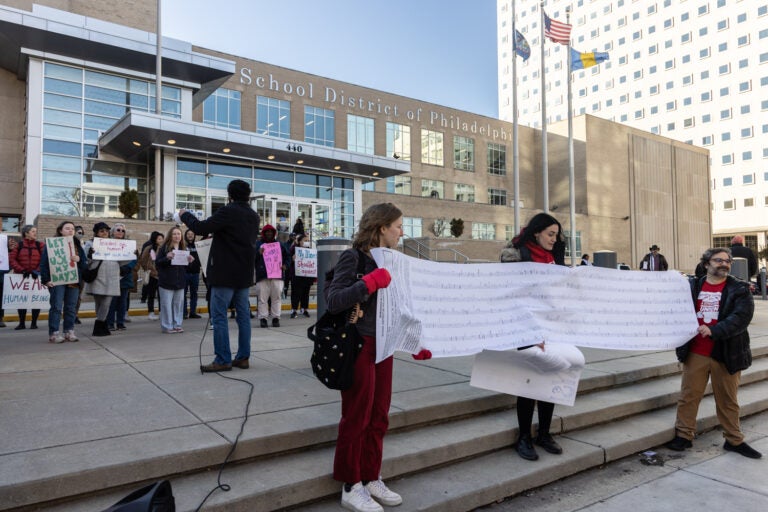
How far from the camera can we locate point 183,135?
65.4 ft

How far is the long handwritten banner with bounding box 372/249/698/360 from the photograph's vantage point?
11.5 ft

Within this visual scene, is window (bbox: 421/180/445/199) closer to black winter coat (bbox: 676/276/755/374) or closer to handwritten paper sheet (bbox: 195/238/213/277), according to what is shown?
handwritten paper sheet (bbox: 195/238/213/277)

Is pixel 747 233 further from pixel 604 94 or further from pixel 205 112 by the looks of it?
pixel 205 112

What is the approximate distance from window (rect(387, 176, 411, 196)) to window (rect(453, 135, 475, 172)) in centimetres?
584

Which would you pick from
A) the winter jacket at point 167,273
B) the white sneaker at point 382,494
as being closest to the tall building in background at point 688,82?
the winter jacket at point 167,273

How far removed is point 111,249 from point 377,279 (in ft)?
24.3

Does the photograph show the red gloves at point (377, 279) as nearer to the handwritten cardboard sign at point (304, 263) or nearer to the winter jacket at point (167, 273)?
the winter jacket at point (167, 273)

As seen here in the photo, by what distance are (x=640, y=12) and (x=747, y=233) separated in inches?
1712

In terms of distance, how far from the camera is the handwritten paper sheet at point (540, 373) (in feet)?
13.4

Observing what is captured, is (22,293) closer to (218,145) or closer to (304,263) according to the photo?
(304,263)

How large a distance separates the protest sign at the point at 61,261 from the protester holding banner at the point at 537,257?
6.57 metres

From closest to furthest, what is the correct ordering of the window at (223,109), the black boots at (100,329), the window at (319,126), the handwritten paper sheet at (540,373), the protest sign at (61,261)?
the handwritten paper sheet at (540,373) → the protest sign at (61,261) → the black boots at (100,329) → the window at (223,109) → the window at (319,126)

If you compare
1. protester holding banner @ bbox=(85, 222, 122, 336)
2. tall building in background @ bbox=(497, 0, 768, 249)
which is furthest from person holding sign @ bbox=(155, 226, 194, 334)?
tall building in background @ bbox=(497, 0, 768, 249)

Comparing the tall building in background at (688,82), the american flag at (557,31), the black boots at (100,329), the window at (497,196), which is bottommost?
the black boots at (100,329)
